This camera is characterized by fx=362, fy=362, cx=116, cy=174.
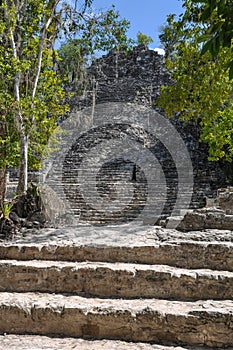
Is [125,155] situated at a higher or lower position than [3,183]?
higher

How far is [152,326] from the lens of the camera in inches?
120

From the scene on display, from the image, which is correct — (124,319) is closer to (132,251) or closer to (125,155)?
(132,251)

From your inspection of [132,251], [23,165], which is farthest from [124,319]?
[23,165]

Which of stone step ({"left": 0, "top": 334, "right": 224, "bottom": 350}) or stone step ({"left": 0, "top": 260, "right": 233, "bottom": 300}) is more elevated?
stone step ({"left": 0, "top": 260, "right": 233, "bottom": 300})

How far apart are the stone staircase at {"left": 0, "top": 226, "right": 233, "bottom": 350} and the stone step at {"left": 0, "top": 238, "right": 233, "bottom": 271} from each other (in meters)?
0.01

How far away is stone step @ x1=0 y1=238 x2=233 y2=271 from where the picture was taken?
380 cm

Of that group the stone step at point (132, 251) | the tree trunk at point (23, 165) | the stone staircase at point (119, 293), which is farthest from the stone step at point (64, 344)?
the tree trunk at point (23, 165)

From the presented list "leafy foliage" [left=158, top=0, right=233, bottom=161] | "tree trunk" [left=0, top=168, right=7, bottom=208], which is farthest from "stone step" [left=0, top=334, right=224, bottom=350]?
"leafy foliage" [left=158, top=0, right=233, bottom=161]

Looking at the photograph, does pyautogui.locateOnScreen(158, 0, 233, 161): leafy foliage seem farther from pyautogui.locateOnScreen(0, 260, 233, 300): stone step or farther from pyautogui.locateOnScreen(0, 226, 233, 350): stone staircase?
pyautogui.locateOnScreen(0, 260, 233, 300): stone step

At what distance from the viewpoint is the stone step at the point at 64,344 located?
2.90 m

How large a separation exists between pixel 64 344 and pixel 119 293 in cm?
77

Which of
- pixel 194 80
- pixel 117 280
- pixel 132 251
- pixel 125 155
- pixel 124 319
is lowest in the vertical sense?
pixel 124 319

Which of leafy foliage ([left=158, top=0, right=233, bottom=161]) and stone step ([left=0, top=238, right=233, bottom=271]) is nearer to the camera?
stone step ([left=0, top=238, right=233, bottom=271])

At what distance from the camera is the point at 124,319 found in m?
3.09
